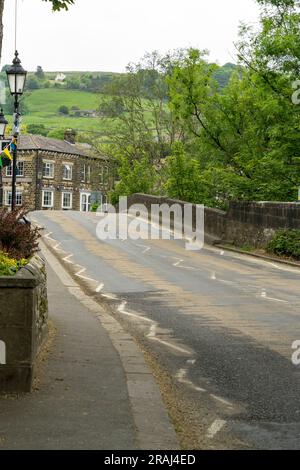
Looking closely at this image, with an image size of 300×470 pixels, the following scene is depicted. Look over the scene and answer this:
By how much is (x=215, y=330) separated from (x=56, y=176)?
233 feet

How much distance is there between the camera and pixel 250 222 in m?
31.5

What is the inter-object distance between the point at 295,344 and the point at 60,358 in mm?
3987

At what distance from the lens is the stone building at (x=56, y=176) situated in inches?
3110

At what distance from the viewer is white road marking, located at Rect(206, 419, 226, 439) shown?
20.0 feet

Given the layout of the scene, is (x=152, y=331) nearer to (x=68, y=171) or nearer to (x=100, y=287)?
(x=100, y=287)

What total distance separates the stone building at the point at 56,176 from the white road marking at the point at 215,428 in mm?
71459

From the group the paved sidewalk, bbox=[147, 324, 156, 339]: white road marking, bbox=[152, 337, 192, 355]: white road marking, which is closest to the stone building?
bbox=[147, 324, 156, 339]: white road marking

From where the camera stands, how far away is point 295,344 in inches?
417

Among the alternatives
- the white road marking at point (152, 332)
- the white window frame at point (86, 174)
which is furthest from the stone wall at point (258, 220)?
the white window frame at point (86, 174)

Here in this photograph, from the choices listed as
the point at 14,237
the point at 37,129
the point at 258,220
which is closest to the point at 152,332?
the point at 14,237

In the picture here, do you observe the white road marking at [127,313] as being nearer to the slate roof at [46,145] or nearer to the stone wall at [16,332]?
the stone wall at [16,332]

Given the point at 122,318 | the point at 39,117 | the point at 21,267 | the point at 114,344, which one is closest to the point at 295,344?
the point at 114,344
